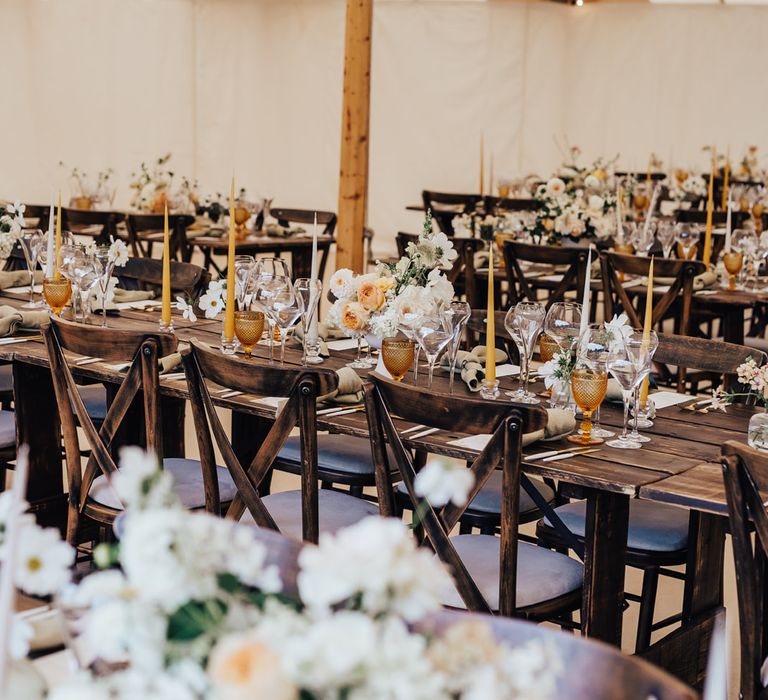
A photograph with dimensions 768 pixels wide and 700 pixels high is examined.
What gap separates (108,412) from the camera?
3.03 meters

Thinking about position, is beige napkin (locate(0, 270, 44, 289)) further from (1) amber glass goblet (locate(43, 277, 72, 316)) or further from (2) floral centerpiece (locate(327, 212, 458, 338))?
(2) floral centerpiece (locate(327, 212, 458, 338))

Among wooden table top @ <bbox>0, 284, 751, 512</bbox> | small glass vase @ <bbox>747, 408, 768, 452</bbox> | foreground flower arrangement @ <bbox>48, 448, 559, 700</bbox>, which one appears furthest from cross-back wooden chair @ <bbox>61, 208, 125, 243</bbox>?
foreground flower arrangement @ <bbox>48, 448, 559, 700</bbox>

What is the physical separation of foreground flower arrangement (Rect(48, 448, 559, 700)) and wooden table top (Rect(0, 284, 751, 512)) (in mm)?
A: 1483

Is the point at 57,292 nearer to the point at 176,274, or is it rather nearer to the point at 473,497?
the point at 176,274

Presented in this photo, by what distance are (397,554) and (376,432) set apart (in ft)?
5.66

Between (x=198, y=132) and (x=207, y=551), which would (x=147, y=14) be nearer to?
(x=198, y=132)

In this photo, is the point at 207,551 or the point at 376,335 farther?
the point at 376,335

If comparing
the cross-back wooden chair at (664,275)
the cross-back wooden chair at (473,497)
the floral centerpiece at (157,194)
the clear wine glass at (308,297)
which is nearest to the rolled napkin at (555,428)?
the cross-back wooden chair at (473,497)

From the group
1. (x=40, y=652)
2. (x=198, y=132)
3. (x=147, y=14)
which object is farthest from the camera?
(x=198, y=132)

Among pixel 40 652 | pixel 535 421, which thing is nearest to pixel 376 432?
pixel 535 421

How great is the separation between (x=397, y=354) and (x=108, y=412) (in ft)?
2.48

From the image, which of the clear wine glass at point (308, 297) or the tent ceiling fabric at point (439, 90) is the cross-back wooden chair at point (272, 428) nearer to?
the clear wine glass at point (308, 297)

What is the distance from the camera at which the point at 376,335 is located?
10.4 feet

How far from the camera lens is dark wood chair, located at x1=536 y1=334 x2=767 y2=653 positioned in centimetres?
294
